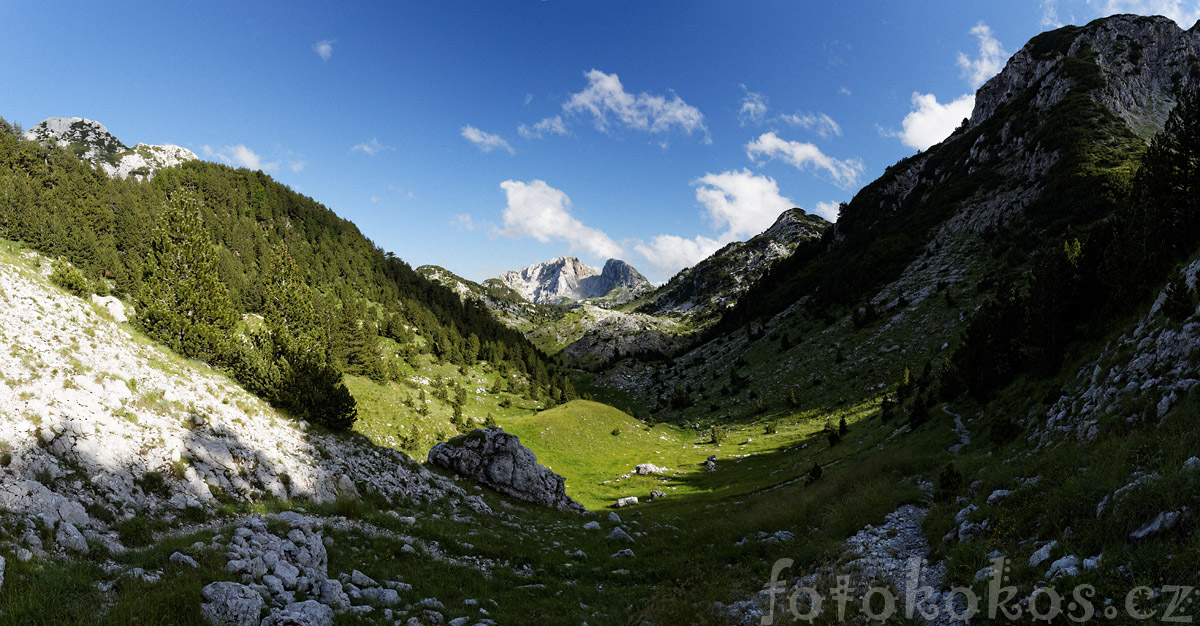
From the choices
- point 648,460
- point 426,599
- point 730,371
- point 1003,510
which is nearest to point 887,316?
point 730,371

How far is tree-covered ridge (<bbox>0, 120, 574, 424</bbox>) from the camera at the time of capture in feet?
106

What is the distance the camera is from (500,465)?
28.0m

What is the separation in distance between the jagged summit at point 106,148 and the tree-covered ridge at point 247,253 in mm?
67850

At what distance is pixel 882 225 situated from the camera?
107 metres

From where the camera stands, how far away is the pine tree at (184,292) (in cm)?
2522

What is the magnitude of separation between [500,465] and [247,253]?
84.0 metres

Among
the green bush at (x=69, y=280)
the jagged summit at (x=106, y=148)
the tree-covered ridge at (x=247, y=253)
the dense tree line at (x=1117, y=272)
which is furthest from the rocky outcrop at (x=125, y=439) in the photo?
the jagged summit at (x=106, y=148)

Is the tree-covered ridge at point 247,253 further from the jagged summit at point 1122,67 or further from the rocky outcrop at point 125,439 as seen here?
the jagged summit at point 1122,67

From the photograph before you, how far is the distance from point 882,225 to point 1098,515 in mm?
120937

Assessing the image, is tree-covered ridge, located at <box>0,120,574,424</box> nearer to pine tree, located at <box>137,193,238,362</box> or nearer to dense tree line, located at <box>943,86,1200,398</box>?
pine tree, located at <box>137,193,238,362</box>

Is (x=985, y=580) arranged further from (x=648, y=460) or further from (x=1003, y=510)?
(x=648, y=460)
